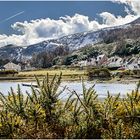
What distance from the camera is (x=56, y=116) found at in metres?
12.5

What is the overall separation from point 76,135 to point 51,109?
1241 mm

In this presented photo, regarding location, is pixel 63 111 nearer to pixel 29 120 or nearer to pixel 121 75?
pixel 29 120

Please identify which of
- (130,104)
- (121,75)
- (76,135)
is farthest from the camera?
(121,75)

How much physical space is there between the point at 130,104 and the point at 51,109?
226 centimetres

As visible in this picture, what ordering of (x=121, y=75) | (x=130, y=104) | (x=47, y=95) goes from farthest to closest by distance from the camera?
(x=121, y=75)
(x=130, y=104)
(x=47, y=95)

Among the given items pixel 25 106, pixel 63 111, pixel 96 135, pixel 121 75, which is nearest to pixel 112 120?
pixel 96 135

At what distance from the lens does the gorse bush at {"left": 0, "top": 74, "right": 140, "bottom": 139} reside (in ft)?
38.1

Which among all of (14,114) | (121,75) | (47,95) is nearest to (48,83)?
(47,95)

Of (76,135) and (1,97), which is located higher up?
(1,97)

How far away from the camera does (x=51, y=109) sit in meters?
12.5

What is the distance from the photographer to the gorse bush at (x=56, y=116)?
1162 cm

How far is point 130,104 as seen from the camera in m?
13.3

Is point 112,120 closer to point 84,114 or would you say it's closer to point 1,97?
point 84,114

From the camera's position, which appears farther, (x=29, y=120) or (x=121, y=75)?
(x=121, y=75)
